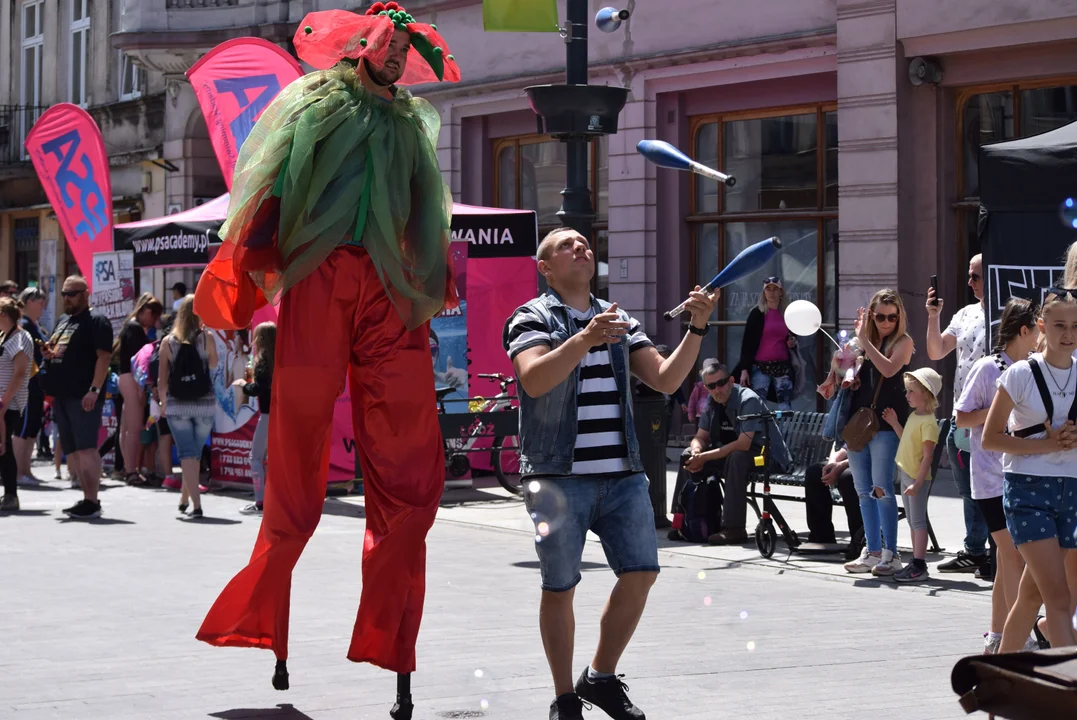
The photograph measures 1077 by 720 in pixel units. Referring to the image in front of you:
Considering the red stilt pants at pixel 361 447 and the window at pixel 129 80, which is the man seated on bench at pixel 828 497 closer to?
the red stilt pants at pixel 361 447

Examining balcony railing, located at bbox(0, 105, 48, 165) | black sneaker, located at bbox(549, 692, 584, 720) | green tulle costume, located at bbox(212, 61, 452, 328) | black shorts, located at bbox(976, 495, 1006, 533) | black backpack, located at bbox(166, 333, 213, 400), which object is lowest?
black sneaker, located at bbox(549, 692, 584, 720)

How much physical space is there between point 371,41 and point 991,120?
35.6ft

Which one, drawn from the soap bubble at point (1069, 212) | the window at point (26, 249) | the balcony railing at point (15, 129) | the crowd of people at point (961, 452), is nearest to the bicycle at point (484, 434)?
the crowd of people at point (961, 452)

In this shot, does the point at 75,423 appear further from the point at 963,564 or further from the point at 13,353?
the point at 963,564

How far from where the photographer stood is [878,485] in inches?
377

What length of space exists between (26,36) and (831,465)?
27209mm

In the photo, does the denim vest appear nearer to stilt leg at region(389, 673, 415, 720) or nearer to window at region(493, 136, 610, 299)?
stilt leg at region(389, 673, 415, 720)

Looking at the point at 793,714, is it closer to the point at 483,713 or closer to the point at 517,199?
the point at 483,713

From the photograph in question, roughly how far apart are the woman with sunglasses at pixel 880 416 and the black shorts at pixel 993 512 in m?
2.45

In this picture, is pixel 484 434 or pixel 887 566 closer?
pixel 887 566

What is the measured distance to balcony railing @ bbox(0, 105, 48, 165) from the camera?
33.2m

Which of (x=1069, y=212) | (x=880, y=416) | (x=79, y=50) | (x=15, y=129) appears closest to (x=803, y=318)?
(x=880, y=416)

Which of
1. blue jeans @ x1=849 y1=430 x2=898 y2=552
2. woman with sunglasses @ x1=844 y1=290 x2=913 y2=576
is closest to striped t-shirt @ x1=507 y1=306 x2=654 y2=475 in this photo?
woman with sunglasses @ x1=844 y1=290 x2=913 y2=576

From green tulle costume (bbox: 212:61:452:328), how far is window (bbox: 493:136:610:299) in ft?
44.7
